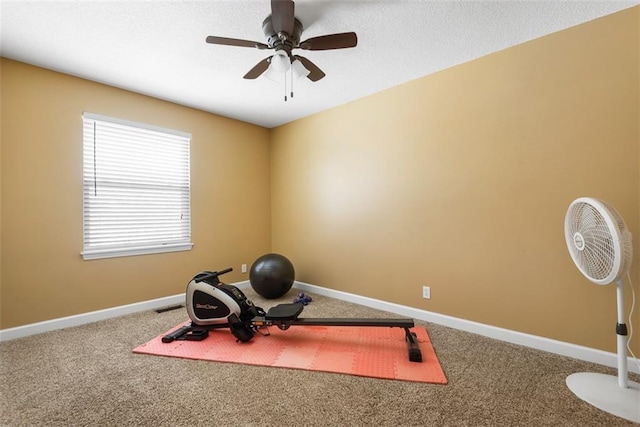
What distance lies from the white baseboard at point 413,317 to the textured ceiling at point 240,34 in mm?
2395

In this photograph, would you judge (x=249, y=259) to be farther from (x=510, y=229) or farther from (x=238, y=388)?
(x=510, y=229)

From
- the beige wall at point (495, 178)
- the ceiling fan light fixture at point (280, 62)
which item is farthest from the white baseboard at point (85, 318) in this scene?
the ceiling fan light fixture at point (280, 62)

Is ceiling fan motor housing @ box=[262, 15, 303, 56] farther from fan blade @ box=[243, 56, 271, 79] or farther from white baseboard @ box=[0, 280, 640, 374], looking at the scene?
white baseboard @ box=[0, 280, 640, 374]

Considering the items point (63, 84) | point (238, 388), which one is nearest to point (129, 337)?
point (238, 388)

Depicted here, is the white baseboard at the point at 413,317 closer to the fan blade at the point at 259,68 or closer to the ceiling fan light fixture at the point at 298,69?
the ceiling fan light fixture at the point at 298,69

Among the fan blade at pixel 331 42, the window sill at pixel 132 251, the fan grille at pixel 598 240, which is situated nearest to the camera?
the fan grille at pixel 598 240

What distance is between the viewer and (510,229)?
239cm

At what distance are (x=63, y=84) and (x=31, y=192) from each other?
109cm

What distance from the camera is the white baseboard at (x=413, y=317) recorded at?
80.7 inches

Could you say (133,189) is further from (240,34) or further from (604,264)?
(604,264)

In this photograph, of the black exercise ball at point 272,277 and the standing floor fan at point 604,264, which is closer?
the standing floor fan at point 604,264

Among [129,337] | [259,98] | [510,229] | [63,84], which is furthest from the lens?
[259,98]

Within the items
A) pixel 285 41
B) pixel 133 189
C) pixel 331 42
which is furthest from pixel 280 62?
pixel 133 189

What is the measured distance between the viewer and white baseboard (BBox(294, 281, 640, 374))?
6.55 ft
